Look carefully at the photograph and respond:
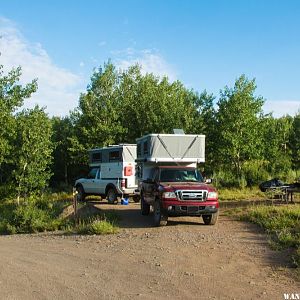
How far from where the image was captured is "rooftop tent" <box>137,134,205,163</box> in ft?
55.9

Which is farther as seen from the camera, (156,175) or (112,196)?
(112,196)

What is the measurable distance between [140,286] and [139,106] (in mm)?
27260

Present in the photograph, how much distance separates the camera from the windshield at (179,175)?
1539cm

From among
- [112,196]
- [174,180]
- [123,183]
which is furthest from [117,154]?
[174,180]

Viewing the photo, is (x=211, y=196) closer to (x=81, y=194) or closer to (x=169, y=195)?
(x=169, y=195)

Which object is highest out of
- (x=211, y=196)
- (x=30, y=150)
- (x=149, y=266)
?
(x=30, y=150)

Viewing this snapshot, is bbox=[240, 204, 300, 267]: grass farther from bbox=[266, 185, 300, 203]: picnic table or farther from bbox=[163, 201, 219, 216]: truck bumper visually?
bbox=[266, 185, 300, 203]: picnic table

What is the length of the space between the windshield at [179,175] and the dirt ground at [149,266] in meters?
2.12

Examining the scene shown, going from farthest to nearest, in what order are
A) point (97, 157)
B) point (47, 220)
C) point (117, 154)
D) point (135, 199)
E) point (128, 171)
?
point (97, 157), point (135, 199), point (117, 154), point (128, 171), point (47, 220)

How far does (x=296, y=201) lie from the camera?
771 inches

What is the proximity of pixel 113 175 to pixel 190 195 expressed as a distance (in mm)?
9750

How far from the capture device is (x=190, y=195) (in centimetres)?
1395

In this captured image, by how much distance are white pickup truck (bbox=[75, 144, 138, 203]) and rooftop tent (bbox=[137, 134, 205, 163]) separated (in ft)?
16.5

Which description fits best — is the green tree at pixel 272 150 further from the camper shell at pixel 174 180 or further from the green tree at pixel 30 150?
the camper shell at pixel 174 180
